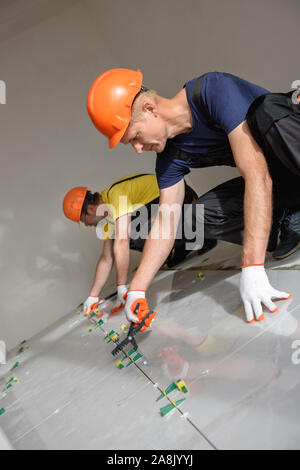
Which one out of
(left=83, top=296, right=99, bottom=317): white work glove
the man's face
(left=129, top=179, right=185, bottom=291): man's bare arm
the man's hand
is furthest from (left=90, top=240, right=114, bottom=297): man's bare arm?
the man's face

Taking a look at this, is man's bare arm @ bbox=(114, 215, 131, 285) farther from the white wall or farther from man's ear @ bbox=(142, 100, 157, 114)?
the white wall

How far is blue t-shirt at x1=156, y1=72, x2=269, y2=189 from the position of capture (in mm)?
1535

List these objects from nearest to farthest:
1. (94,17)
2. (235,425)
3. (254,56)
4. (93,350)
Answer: (235,425) < (93,350) < (254,56) < (94,17)

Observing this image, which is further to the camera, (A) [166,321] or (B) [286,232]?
(B) [286,232]

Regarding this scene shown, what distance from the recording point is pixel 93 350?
1.96 metres

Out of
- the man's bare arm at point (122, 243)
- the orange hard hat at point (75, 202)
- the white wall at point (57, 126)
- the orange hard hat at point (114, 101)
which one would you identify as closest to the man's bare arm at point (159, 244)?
the orange hard hat at point (114, 101)

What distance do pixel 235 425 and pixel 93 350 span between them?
3.71 feet

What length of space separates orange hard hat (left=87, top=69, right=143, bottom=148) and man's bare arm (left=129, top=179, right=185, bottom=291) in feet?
1.50

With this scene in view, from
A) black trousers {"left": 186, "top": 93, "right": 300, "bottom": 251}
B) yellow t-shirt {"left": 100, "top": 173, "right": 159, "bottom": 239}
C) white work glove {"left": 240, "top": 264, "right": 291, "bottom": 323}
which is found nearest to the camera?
white work glove {"left": 240, "top": 264, "right": 291, "bottom": 323}

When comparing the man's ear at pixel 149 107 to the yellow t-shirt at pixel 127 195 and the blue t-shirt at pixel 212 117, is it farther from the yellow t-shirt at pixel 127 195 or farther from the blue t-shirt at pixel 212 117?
the yellow t-shirt at pixel 127 195

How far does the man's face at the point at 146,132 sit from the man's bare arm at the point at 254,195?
1.07 feet
